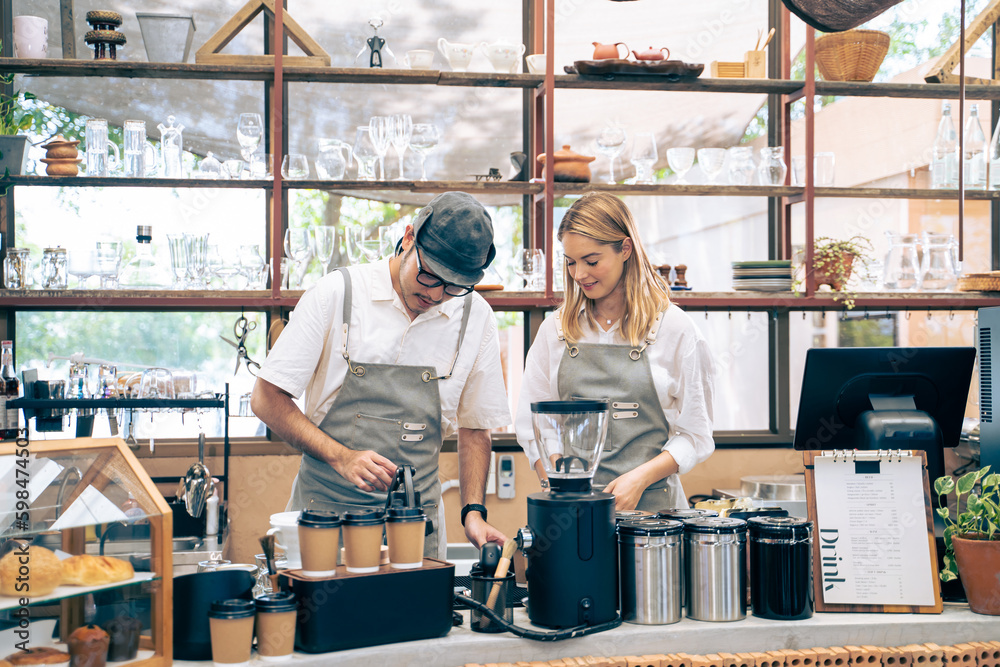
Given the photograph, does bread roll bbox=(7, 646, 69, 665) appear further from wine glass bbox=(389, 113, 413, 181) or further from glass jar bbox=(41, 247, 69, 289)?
wine glass bbox=(389, 113, 413, 181)

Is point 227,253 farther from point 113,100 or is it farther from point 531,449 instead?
point 531,449

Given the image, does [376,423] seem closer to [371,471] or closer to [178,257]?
[371,471]

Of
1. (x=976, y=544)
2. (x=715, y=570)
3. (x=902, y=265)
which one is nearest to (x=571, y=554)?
(x=715, y=570)

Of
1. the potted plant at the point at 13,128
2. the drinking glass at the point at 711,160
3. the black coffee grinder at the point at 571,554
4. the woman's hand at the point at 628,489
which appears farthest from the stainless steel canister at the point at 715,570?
the potted plant at the point at 13,128

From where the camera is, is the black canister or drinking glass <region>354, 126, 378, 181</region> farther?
drinking glass <region>354, 126, 378, 181</region>

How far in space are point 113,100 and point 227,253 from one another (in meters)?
0.81

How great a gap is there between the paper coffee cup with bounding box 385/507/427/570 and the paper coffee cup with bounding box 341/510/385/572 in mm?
22

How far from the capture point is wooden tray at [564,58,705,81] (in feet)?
10.7

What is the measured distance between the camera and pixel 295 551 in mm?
1499

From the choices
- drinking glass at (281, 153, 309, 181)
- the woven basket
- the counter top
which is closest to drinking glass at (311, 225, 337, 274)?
drinking glass at (281, 153, 309, 181)

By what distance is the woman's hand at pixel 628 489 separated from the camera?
1.96 metres

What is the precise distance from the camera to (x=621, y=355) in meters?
2.23

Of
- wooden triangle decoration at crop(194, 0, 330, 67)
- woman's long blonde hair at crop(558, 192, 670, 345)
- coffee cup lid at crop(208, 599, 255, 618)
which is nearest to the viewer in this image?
coffee cup lid at crop(208, 599, 255, 618)

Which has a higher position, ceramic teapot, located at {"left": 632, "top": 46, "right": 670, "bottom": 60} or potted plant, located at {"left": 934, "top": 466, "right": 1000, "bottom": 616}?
ceramic teapot, located at {"left": 632, "top": 46, "right": 670, "bottom": 60}
